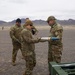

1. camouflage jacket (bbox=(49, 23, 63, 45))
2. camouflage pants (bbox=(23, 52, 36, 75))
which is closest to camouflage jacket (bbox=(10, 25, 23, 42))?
camouflage jacket (bbox=(49, 23, 63, 45))

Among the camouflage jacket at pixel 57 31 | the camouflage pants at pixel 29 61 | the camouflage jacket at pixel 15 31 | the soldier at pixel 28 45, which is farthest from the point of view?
the camouflage jacket at pixel 15 31

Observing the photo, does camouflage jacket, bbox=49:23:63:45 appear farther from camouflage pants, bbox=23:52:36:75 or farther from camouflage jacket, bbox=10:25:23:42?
camouflage jacket, bbox=10:25:23:42

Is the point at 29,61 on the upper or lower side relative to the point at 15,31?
lower

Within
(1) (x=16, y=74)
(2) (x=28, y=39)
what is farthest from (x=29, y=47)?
(1) (x=16, y=74)

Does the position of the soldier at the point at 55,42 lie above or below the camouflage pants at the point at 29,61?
above

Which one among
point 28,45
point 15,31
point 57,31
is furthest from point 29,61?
point 15,31

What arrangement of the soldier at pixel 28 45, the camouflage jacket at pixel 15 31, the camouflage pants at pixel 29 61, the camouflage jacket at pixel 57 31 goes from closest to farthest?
the soldier at pixel 28 45 < the camouflage pants at pixel 29 61 < the camouflage jacket at pixel 57 31 < the camouflage jacket at pixel 15 31

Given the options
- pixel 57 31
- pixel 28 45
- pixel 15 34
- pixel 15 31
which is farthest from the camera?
pixel 15 34

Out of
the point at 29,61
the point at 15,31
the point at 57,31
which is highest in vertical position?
the point at 57,31

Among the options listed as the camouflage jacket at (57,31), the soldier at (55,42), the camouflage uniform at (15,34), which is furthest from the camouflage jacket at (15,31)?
the camouflage jacket at (57,31)

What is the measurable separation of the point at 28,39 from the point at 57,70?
2844 mm

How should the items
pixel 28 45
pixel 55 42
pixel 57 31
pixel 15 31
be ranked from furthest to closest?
1. pixel 15 31
2. pixel 55 42
3. pixel 57 31
4. pixel 28 45

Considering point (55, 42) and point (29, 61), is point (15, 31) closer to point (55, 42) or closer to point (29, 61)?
point (55, 42)

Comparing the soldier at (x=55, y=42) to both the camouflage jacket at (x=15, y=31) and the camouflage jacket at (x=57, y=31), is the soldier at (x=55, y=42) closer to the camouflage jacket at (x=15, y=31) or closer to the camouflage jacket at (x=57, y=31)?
the camouflage jacket at (x=57, y=31)
